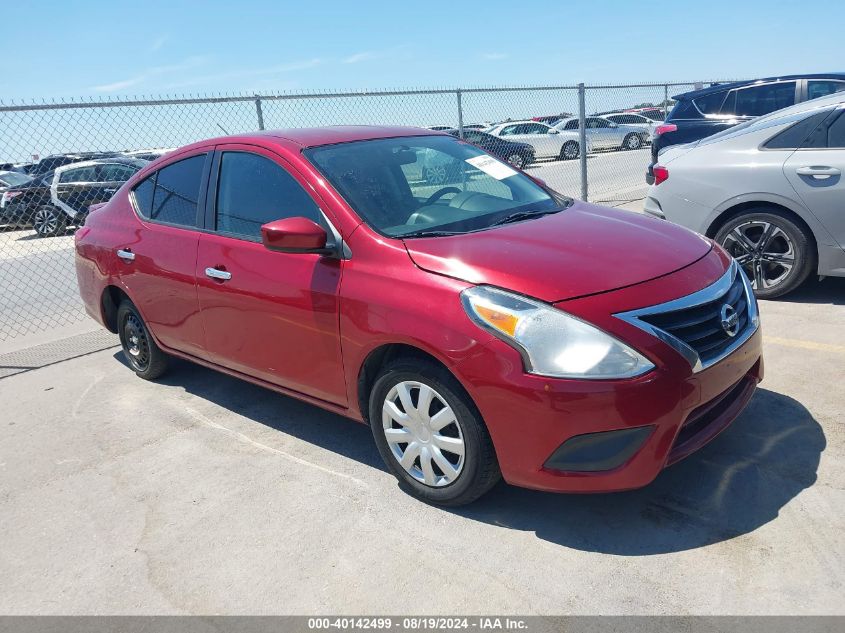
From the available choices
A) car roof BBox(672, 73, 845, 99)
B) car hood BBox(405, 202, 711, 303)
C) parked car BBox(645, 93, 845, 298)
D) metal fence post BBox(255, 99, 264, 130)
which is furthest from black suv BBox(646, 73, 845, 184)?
car hood BBox(405, 202, 711, 303)

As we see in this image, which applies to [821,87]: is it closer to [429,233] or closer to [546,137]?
[429,233]

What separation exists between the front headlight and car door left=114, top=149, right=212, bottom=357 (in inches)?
85.4

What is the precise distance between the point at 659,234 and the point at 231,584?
7.99 ft

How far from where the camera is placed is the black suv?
938 cm

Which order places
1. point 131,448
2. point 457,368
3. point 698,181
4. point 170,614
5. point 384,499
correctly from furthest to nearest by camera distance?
point 698,181, point 131,448, point 384,499, point 457,368, point 170,614

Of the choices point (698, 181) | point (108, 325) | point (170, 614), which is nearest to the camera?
point (170, 614)

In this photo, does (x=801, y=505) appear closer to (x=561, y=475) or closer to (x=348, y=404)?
(x=561, y=475)

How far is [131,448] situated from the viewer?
4227mm

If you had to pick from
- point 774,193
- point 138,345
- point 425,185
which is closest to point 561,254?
point 425,185

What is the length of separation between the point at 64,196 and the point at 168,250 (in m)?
11.3

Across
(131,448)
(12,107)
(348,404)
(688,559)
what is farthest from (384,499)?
(12,107)

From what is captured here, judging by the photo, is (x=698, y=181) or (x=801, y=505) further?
(x=698, y=181)

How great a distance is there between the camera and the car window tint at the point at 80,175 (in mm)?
14711

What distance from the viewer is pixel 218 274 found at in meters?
4.08
